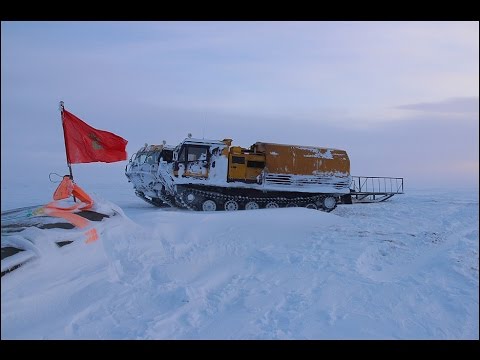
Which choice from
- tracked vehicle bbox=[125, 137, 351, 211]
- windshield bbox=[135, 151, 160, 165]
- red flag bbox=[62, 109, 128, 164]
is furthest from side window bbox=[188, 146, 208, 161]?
red flag bbox=[62, 109, 128, 164]

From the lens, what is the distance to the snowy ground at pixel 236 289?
4.01m

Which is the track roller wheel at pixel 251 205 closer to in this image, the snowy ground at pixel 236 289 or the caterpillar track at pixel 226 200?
the caterpillar track at pixel 226 200

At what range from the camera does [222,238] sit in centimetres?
830

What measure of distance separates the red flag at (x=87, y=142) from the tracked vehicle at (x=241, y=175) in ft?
21.8

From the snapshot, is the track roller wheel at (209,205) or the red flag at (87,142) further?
the track roller wheel at (209,205)

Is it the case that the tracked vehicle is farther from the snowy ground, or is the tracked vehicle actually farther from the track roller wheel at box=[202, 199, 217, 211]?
the snowy ground

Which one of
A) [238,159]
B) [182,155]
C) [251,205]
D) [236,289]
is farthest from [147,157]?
[236,289]

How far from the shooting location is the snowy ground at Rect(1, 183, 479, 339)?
4008 millimetres

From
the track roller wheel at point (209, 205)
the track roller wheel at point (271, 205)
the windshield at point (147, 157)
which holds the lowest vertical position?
the track roller wheel at point (271, 205)

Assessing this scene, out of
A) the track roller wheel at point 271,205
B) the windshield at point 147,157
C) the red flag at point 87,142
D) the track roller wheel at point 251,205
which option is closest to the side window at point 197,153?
the windshield at point 147,157

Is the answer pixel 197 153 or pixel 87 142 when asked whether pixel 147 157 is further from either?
pixel 87 142

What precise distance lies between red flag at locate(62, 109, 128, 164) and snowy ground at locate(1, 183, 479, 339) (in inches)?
71.2

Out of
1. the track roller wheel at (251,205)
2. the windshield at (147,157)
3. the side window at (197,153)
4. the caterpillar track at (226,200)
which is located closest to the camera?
the caterpillar track at (226,200)
